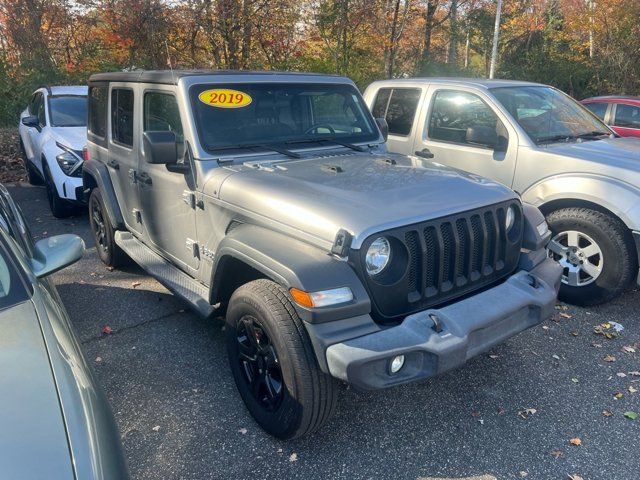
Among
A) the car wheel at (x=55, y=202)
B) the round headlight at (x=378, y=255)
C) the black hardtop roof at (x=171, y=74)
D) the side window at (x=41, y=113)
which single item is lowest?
the car wheel at (x=55, y=202)

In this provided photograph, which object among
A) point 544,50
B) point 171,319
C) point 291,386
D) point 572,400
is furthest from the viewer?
point 544,50

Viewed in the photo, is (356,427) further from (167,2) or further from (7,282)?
(167,2)

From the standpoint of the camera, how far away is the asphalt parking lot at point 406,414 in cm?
271

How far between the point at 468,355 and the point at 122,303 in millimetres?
3234

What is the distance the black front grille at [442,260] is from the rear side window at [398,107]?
290cm

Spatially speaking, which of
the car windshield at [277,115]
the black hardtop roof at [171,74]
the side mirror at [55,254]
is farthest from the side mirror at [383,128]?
the side mirror at [55,254]

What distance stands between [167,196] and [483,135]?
3034 millimetres

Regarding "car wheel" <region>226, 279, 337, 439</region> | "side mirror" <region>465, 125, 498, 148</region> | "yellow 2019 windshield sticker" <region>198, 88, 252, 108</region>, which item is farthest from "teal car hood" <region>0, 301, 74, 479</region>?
"side mirror" <region>465, 125, 498, 148</region>

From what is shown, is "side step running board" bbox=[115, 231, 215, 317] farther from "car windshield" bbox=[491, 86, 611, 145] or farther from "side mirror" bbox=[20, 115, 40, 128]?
"side mirror" bbox=[20, 115, 40, 128]

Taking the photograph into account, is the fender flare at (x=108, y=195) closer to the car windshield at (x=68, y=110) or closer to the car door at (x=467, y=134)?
the car door at (x=467, y=134)

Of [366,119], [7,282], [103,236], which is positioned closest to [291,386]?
[7,282]

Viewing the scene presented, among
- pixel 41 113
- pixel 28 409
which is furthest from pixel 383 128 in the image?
pixel 41 113

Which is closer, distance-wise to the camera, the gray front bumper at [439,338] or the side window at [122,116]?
the gray front bumper at [439,338]

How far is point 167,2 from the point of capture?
13594 mm
